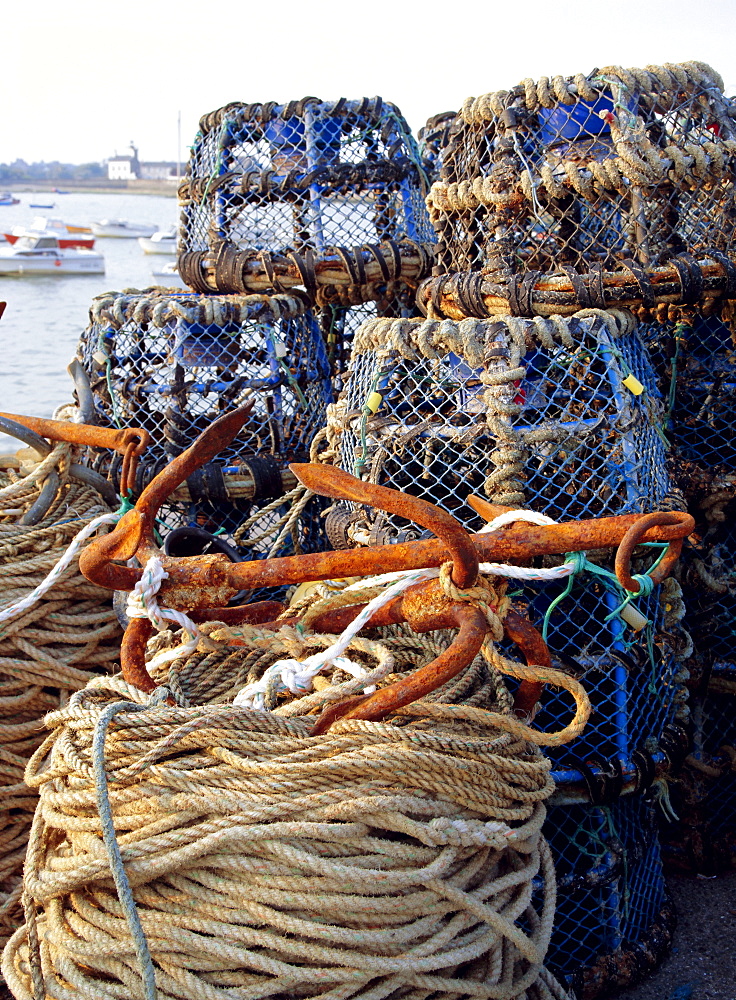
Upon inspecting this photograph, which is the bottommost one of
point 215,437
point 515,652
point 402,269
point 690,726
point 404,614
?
point 690,726

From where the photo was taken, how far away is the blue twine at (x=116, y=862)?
1217 millimetres

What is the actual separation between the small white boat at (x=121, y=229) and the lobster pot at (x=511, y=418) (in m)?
40.6

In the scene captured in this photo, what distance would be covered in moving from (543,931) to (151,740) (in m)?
0.69

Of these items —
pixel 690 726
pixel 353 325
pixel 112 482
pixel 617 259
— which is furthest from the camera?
pixel 353 325

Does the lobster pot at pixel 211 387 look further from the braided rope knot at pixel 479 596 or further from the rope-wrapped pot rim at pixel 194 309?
the braided rope knot at pixel 479 596

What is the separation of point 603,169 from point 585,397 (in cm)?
48

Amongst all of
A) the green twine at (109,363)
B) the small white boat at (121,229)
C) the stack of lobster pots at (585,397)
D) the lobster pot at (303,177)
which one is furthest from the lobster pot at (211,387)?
the small white boat at (121,229)

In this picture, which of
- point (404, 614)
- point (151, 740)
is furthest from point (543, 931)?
point (151, 740)

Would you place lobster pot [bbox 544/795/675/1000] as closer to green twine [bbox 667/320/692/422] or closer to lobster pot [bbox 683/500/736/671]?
lobster pot [bbox 683/500/736/671]

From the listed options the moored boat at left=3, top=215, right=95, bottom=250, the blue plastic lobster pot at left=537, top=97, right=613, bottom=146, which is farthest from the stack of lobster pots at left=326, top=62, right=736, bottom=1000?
the moored boat at left=3, top=215, right=95, bottom=250

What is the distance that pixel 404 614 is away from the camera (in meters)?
1.52

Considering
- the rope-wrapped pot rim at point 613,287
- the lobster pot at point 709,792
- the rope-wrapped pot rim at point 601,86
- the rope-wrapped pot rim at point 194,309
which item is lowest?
the lobster pot at point 709,792

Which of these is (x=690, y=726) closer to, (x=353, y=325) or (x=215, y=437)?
(x=215, y=437)

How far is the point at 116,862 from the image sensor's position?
1244 mm
